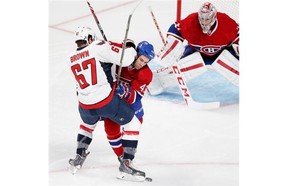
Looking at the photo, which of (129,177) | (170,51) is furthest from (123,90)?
(170,51)

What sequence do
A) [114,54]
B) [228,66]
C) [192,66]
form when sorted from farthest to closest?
1. [192,66]
2. [228,66]
3. [114,54]

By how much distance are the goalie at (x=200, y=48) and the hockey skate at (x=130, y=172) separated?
465 millimetres

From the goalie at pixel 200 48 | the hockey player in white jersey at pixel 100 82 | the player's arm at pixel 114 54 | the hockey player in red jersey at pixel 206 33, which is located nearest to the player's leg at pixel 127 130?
the hockey player in white jersey at pixel 100 82

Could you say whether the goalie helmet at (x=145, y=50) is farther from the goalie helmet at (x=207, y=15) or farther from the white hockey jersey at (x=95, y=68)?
the goalie helmet at (x=207, y=15)

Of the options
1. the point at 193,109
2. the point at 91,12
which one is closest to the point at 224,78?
the point at 193,109

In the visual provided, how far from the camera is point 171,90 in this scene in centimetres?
361

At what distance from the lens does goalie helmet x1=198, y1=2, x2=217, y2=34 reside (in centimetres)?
334

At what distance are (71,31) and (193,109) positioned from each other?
990 mm

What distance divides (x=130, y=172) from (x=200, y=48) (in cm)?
70

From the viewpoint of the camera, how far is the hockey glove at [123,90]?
3.06m

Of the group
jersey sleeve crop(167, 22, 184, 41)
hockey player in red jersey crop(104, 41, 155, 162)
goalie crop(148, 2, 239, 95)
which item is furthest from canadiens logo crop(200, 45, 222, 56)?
hockey player in red jersey crop(104, 41, 155, 162)

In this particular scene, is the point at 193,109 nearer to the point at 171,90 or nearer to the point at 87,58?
the point at 171,90

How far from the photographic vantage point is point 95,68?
3014mm

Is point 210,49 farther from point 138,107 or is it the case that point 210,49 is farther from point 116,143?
point 116,143
